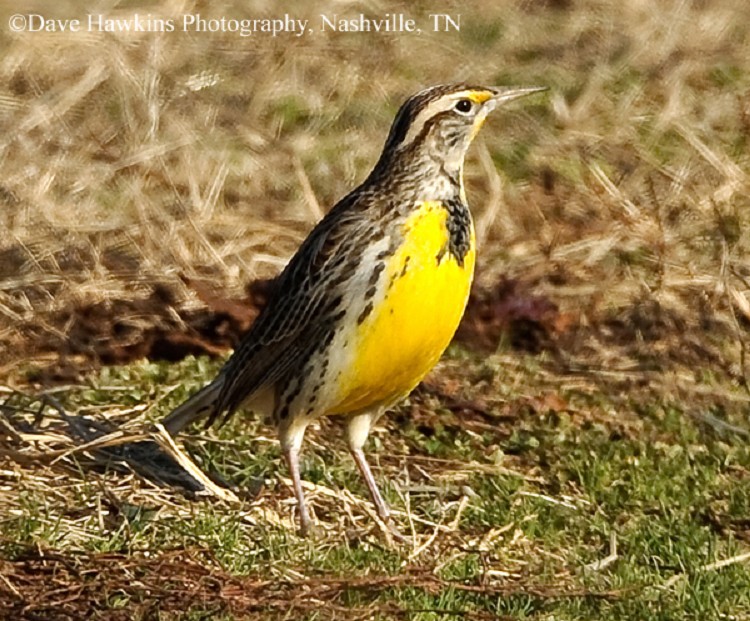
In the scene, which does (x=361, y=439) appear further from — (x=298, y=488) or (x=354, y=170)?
(x=354, y=170)

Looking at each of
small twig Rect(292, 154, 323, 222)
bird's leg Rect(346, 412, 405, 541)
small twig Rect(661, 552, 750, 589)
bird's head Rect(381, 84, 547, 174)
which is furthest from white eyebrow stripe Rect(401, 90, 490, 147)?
small twig Rect(292, 154, 323, 222)

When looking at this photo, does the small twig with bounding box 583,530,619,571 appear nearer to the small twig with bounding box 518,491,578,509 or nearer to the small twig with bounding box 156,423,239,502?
the small twig with bounding box 518,491,578,509

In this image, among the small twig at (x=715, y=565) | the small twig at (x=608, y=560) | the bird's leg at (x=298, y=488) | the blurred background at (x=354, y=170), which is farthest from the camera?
the blurred background at (x=354, y=170)

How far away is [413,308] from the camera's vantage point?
19.7 ft

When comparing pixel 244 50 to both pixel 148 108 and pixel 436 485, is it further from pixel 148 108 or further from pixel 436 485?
pixel 436 485

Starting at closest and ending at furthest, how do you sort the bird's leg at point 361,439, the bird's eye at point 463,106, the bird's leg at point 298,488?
the bird's leg at point 298,488, the bird's eye at point 463,106, the bird's leg at point 361,439

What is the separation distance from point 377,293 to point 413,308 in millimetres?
120

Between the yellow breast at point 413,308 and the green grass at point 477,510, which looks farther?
the yellow breast at point 413,308

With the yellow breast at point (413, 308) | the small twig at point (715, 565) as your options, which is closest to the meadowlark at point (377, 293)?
the yellow breast at point (413, 308)

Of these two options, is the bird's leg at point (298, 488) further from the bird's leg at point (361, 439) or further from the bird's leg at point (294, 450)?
the bird's leg at point (361, 439)

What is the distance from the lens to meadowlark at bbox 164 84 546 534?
602 cm

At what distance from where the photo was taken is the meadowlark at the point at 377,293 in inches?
237

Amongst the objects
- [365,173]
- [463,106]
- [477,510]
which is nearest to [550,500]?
[477,510]

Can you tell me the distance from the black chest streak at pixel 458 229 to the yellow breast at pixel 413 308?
2 centimetres
